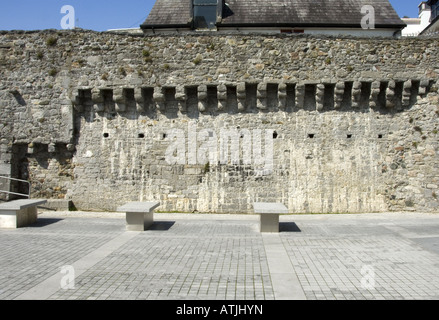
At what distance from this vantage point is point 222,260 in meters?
6.13

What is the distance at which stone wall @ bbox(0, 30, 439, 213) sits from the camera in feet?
36.2

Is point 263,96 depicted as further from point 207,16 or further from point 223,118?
point 207,16

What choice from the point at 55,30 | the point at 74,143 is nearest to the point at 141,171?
the point at 74,143

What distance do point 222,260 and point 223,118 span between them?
20.4 feet

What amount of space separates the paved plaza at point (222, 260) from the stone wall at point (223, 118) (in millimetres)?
1856

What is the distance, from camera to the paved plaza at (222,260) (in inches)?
184

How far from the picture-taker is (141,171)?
11.5m

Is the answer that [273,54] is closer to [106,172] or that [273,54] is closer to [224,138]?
[224,138]

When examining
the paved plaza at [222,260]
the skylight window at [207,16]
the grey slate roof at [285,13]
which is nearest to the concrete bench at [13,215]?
the paved plaza at [222,260]

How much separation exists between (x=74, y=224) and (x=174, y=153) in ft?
12.7

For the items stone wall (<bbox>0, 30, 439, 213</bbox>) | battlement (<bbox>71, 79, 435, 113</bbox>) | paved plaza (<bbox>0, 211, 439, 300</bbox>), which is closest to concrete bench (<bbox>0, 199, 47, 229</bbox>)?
paved plaza (<bbox>0, 211, 439, 300</bbox>)

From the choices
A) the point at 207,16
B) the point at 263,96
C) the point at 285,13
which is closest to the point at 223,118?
the point at 263,96

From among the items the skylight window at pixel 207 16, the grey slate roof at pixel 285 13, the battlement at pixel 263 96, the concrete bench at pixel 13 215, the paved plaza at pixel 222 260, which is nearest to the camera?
the paved plaza at pixel 222 260

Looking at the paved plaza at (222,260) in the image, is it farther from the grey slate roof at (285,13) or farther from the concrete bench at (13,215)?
the grey slate roof at (285,13)
